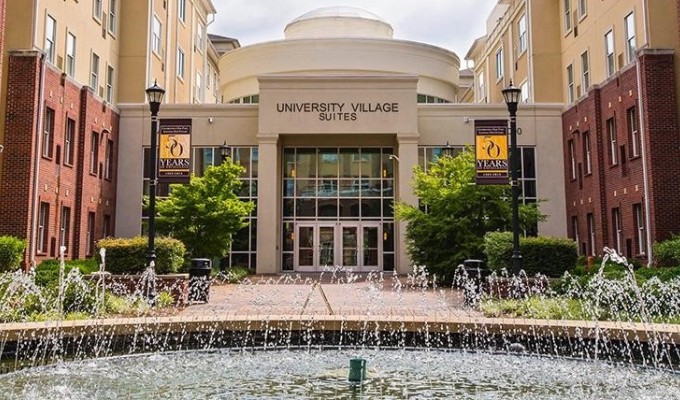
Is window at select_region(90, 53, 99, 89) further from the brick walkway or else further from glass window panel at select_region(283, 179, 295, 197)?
the brick walkway

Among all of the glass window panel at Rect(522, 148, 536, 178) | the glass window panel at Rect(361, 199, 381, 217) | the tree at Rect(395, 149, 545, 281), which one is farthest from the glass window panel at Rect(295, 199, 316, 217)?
the glass window panel at Rect(522, 148, 536, 178)

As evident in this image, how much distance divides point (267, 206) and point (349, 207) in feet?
15.2

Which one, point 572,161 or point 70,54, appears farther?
point 572,161

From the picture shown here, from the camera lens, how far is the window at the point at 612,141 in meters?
26.8

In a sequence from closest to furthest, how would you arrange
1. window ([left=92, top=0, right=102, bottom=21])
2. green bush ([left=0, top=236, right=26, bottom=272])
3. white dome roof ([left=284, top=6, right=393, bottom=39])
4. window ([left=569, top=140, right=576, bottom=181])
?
green bush ([left=0, top=236, right=26, bottom=272]) < window ([left=92, top=0, right=102, bottom=21]) < window ([left=569, top=140, right=576, bottom=181]) < white dome roof ([left=284, top=6, right=393, bottom=39])

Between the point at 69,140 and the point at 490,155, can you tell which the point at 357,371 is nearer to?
the point at 490,155

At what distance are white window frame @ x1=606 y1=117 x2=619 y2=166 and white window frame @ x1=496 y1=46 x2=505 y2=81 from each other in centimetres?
1727

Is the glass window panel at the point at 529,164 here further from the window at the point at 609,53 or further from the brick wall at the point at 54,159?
the brick wall at the point at 54,159

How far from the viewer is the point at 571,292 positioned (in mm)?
16328

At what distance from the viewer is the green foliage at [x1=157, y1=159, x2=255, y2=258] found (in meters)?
26.5

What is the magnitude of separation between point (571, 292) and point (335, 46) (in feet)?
87.9

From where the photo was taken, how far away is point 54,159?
25562mm

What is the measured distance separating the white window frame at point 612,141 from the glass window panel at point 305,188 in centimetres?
1399

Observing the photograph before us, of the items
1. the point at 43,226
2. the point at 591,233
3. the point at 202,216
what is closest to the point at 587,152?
the point at 591,233
